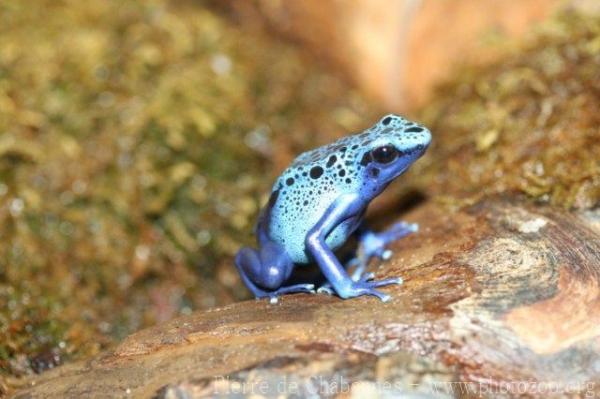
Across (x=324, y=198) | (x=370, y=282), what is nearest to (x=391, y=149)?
(x=324, y=198)

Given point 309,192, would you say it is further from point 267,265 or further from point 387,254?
point 387,254

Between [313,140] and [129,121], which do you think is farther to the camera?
[313,140]

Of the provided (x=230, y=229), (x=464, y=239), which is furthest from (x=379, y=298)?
(x=230, y=229)

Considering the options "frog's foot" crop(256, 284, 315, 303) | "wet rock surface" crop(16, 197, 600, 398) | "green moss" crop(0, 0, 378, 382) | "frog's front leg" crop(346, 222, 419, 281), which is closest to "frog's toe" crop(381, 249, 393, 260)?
"frog's front leg" crop(346, 222, 419, 281)

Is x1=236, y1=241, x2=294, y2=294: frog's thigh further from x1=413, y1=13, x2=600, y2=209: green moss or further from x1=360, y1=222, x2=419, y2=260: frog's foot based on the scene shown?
x1=413, y1=13, x2=600, y2=209: green moss

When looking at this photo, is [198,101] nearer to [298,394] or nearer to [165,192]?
[165,192]

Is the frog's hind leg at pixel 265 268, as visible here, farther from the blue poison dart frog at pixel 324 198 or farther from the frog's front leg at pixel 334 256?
the frog's front leg at pixel 334 256
